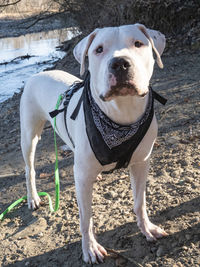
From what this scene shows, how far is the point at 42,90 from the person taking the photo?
361cm

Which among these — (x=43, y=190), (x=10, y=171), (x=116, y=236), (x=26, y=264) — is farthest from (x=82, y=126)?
(x=10, y=171)

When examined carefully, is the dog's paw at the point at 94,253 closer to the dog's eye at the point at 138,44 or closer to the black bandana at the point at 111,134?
the black bandana at the point at 111,134

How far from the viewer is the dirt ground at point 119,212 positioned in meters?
2.74

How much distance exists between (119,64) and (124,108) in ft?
1.49

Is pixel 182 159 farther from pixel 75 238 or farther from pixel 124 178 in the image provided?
pixel 75 238

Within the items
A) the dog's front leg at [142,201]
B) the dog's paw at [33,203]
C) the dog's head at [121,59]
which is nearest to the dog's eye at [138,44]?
the dog's head at [121,59]

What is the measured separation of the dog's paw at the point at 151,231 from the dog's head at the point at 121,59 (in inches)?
52.5

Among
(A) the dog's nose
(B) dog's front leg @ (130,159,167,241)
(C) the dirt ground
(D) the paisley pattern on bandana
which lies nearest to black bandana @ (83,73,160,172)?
(D) the paisley pattern on bandana

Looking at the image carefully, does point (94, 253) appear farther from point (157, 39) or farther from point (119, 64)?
point (157, 39)

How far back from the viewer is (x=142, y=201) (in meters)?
2.88

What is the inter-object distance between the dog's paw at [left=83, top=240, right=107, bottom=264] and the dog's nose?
1576 millimetres

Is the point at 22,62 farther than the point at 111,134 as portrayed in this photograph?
Yes

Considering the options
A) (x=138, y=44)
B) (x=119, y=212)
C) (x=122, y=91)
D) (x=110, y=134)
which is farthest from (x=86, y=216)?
(x=138, y=44)

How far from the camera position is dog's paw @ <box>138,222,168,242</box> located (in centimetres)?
282
